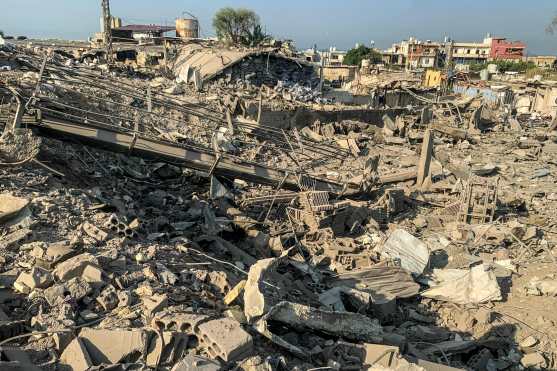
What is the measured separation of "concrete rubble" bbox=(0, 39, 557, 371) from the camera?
12.3 ft

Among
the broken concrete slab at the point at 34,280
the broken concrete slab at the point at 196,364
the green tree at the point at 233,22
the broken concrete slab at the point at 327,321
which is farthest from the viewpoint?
the green tree at the point at 233,22

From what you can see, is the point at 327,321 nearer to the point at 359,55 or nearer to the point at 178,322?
the point at 178,322

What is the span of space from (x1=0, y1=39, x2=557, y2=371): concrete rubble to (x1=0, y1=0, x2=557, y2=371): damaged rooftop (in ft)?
0.08

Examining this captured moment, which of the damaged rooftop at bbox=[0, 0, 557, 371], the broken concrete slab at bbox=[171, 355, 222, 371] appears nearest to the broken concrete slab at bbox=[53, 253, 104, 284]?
→ the damaged rooftop at bbox=[0, 0, 557, 371]

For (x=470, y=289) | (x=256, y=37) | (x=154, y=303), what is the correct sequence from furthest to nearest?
1. (x=256, y=37)
2. (x=470, y=289)
3. (x=154, y=303)

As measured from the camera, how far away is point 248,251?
7.52 meters

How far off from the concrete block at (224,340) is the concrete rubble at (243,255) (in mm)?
12

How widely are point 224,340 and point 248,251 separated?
A: 13.2ft

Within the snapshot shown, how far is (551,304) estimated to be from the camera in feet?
22.0

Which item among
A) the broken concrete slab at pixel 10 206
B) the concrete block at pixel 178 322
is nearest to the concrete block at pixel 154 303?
the concrete block at pixel 178 322

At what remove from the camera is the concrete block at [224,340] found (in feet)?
11.3

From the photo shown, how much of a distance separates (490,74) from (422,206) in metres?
33.1

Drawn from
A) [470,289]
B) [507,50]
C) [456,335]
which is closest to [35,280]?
[456,335]

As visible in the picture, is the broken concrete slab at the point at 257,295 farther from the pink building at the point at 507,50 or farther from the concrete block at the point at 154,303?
the pink building at the point at 507,50
